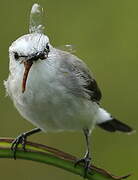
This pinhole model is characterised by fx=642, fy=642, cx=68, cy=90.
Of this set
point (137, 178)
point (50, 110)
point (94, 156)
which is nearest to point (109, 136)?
point (94, 156)

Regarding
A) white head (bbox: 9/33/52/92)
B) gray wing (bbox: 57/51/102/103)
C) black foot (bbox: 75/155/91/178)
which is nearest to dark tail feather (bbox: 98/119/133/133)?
gray wing (bbox: 57/51/102/103)

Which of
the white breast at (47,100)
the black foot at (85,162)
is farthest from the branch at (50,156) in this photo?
Answer: the white breast at (47,100)

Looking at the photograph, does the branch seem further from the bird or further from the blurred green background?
the blurred green background

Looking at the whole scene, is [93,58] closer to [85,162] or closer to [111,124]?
[111,124]

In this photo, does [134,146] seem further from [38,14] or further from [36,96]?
[38,14]

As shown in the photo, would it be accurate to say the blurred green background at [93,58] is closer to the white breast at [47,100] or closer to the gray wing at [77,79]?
the gray wing at [77,79]

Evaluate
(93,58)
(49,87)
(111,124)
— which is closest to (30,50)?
(49,87)
